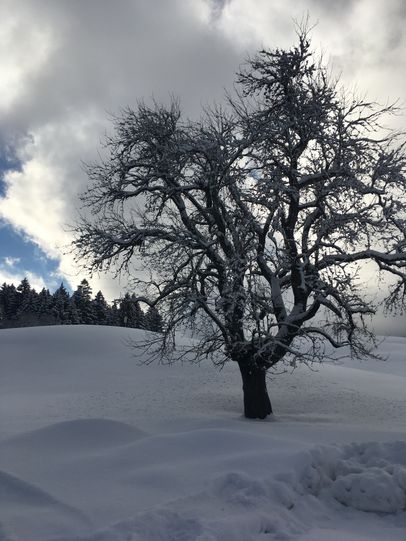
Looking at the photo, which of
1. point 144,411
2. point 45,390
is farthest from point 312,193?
point 45,390

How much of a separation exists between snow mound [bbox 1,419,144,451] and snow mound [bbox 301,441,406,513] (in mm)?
3918

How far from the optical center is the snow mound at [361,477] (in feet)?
19.4

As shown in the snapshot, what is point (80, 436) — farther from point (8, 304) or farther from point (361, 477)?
point (8, 304)

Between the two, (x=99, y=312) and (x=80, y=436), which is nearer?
(x=80, y=436)

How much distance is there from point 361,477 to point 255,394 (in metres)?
5.95

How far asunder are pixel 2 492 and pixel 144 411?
7768 mm

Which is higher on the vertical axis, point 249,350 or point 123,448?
point 249,350

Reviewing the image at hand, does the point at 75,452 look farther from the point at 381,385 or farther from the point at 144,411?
the point at 381,385

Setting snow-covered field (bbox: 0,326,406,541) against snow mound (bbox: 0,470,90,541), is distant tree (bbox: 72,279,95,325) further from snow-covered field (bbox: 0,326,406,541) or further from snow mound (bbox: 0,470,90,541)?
snow mound (bbox: 0,470,90,541)

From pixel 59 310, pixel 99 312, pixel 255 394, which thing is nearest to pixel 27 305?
pixel 59 310

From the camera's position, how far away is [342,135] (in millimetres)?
11156

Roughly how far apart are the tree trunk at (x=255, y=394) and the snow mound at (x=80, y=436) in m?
3.87

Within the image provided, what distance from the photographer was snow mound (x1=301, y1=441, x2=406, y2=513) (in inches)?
233

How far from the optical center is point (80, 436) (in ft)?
29.0
